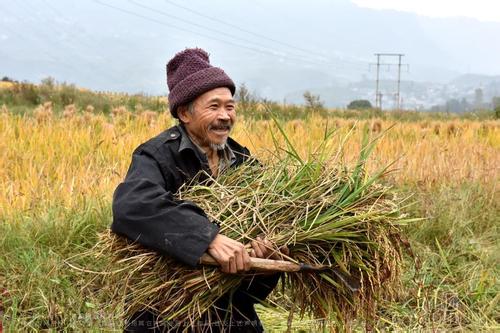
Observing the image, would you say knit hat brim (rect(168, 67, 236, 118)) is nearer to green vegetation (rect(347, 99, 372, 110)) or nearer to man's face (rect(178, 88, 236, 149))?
man's face (rect(178, 88, 236, 149))

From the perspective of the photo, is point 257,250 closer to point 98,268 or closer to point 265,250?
point 265,250

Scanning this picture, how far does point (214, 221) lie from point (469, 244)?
2697mm

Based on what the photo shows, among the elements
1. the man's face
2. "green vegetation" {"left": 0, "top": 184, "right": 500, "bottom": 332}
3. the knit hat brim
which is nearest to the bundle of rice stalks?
the man's face

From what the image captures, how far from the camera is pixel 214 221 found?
1.74m

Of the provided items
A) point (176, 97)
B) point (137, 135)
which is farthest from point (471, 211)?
point (176, 97)

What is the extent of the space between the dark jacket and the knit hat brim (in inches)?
5.4

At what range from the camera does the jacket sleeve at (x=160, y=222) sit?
157 centimetres

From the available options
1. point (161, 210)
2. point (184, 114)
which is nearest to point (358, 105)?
point (184, 114)

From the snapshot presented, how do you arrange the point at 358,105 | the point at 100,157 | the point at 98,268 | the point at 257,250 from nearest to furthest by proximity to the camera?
the point at 257,250
the point at 98,268
the point at 100,157
the point at 358,105

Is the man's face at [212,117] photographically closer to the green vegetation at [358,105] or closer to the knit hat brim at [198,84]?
the knit hat brim at [198,84]

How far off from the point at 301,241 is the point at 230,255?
29cm

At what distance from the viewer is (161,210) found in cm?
160

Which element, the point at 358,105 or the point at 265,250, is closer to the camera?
the point at 265,250

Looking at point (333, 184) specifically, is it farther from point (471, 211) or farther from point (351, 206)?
point (471, 211)
